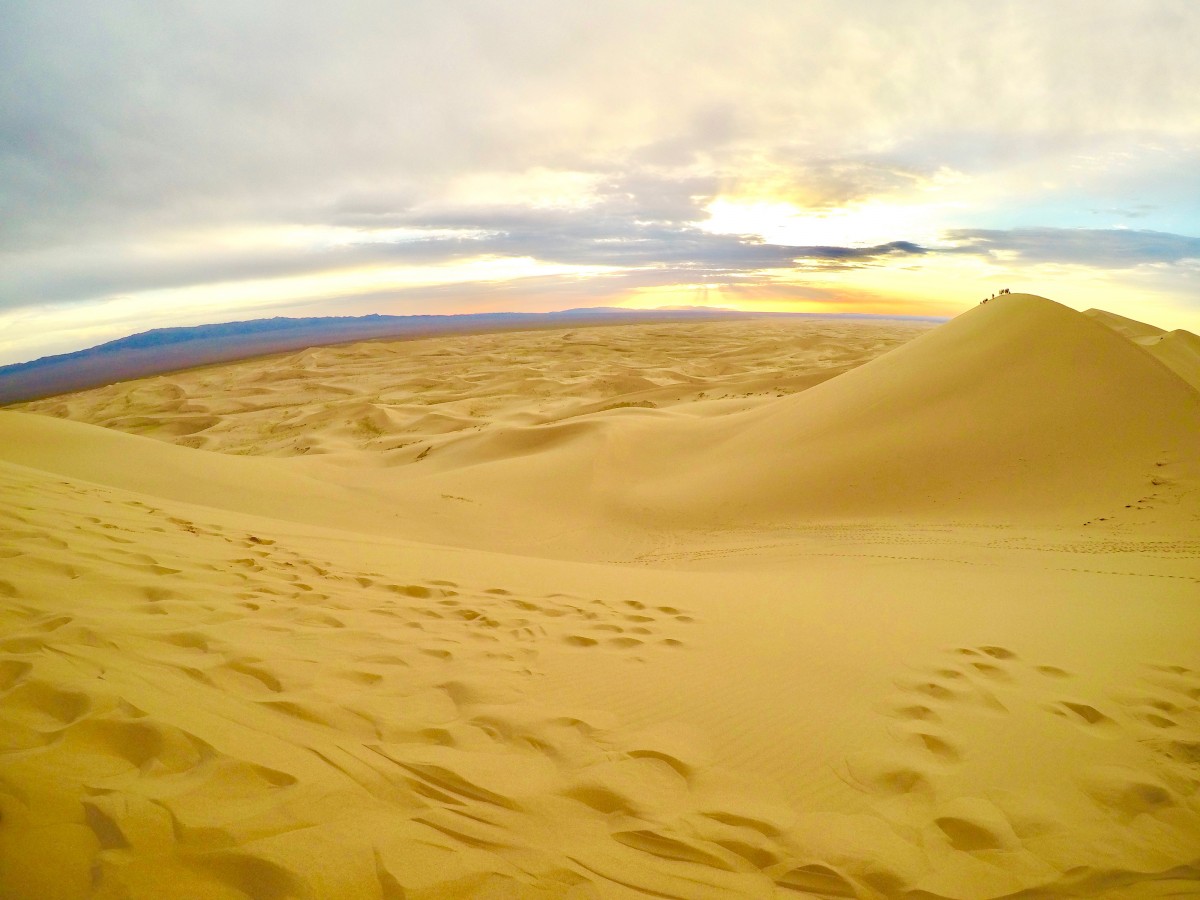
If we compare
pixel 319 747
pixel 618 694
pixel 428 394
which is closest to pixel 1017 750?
pixel 618 694

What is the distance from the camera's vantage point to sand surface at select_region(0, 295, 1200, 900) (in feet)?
5.71

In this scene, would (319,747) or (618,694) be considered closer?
(319,747)

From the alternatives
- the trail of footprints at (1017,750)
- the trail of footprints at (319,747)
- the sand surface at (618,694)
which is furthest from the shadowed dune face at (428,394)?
the trail of footprints at (1017,750)

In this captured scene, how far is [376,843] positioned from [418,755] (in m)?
0.45

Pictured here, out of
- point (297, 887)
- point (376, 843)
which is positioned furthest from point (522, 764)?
point (297, 887)

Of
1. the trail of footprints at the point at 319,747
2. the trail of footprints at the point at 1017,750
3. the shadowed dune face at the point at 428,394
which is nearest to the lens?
the trail of footprints at the point at 319,747

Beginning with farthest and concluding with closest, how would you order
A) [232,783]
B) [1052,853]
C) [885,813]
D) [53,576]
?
[53,576], [885,813], [1052,853], [232,783]

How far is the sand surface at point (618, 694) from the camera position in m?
1.74

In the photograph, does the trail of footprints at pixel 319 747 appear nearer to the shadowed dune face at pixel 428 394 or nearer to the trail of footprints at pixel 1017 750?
the trail of footprints at pixel 1017 750

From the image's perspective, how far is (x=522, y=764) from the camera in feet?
7.27

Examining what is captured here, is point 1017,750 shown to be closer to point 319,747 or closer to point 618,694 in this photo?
point 618,694

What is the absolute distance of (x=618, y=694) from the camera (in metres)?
2.85

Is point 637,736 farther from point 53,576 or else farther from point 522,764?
point 53,576

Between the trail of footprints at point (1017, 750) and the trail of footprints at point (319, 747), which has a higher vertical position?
the trail of footprints at point (319, 747)
